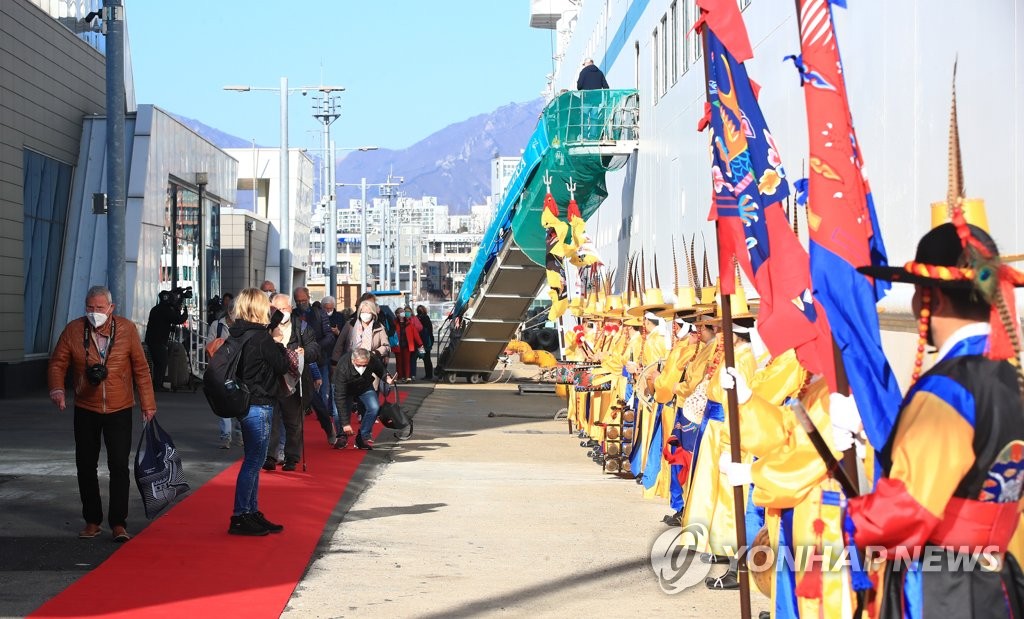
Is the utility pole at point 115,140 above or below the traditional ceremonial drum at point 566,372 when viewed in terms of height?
above

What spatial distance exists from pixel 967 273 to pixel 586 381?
1218cm

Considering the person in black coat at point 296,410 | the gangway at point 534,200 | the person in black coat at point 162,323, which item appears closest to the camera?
the person in black coat at point 296,410

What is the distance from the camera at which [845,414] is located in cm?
435

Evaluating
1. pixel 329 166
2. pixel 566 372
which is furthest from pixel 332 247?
pixel 566 372

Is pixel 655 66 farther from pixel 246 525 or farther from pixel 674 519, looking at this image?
pixel 246 525

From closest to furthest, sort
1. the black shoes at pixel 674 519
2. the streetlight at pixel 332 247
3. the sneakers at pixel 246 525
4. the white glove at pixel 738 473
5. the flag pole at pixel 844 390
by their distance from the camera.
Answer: the flag pole at pixel 844 390
the white glove at pixel 738 473
the sneakers at pixel 246 525
the black shoes at pixel 674 519
the streetlight at pixel 332 247

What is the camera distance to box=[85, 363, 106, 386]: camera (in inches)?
337

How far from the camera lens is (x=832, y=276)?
15.9 ft

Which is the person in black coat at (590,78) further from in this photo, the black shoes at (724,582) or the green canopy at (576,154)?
the black shoes at (724,582)

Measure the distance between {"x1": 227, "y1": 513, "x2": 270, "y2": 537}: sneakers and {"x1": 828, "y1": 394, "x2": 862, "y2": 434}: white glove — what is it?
569 centimetres

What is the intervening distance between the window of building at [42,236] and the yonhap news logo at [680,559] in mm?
16624

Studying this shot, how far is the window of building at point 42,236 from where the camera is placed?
2225 centimetres

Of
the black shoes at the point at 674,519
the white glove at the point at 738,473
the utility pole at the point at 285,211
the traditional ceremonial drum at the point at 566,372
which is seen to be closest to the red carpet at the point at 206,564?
the black shoes at the point at 674,519

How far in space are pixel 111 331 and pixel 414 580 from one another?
287 centimetres
